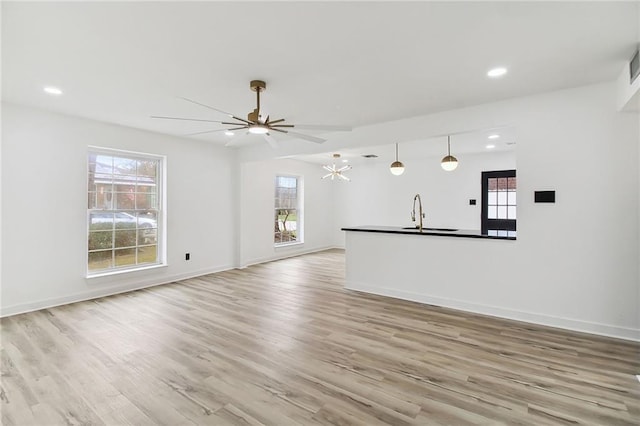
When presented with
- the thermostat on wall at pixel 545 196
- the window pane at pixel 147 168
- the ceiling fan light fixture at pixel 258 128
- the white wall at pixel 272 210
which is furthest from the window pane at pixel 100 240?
the thermostat on wall at pixel 545 196

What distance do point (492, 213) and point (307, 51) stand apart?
20.5ft

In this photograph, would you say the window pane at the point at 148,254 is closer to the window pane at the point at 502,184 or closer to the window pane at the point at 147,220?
the window pane at the point at 147,220

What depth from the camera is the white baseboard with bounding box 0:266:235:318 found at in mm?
3785

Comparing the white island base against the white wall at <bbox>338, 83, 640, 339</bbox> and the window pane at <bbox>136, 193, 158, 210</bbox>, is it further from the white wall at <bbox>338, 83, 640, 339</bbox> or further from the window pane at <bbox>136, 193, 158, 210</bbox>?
the window pane at <bbox>136, 193, 158, 210</bbox>

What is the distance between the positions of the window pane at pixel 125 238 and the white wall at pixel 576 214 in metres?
5.38

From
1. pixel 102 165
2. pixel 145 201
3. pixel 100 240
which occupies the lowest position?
pixel 100 240

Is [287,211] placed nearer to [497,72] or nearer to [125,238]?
[125,238]

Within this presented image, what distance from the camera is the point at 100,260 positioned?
4.64 meters

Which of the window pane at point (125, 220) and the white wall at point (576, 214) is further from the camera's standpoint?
the window pane at point (125, 220)

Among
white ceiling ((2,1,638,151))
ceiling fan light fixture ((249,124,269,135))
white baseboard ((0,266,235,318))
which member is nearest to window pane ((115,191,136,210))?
white baseboard ((0,266,235,318))

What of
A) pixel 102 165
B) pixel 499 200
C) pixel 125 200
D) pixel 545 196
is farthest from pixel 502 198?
pixel 102 165

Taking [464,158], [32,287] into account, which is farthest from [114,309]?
[464,158]

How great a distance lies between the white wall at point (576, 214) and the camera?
3.02 metres

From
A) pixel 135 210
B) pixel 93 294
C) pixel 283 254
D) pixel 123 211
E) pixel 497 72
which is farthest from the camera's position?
pixel 283 254
